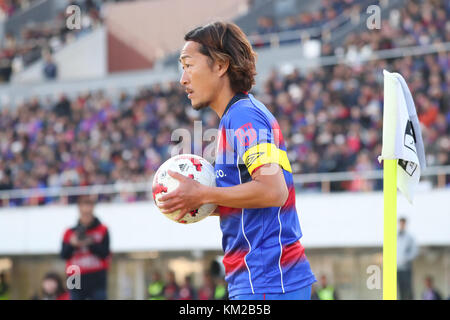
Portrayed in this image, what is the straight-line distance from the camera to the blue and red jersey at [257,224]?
398cm

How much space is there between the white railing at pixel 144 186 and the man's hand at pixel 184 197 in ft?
33.9

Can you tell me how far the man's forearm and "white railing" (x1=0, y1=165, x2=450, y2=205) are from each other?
1027 cm

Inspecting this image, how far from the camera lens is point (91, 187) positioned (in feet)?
61.4

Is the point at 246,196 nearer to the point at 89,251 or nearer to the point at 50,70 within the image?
the point at 89,251

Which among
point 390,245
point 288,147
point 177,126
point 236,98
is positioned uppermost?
point 177,126

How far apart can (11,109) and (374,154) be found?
13.5 metres

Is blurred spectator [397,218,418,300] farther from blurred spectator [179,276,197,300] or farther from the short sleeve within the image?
the short sleeve

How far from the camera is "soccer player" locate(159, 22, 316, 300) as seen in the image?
391cm

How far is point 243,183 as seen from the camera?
159 inches

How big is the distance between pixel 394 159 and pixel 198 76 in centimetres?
112

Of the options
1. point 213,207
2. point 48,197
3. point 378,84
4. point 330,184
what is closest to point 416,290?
point 330,184

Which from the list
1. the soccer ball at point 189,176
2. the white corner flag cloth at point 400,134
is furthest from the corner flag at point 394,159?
the soccer ball at point 189,176

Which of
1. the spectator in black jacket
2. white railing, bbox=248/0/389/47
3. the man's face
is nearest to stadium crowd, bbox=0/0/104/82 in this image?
white railing, bbox=248/0/389/47

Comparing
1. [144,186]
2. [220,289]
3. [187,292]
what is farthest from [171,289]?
[144,186]
